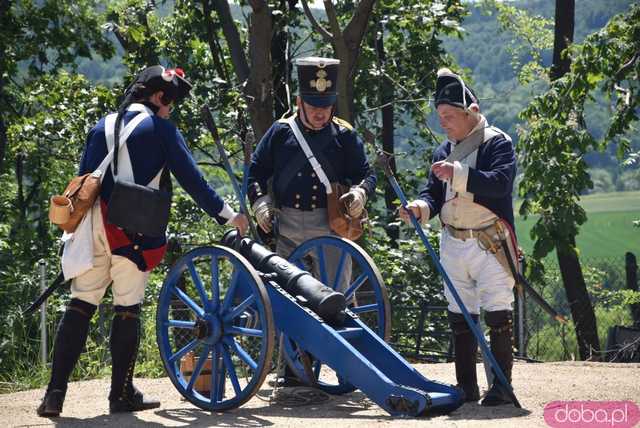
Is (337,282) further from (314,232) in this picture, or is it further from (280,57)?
(280,57)

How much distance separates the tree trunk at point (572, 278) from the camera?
12.2 metres

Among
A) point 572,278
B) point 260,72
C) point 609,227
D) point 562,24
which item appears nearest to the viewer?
point 260,72

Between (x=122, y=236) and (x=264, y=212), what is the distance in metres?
0.92

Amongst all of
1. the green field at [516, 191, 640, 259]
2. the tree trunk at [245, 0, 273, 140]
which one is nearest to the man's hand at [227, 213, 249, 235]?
the tree trunk at [245, 0, 273, 140]

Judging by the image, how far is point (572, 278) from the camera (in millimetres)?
12922

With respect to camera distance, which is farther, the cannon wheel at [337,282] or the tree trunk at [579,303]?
the tree trunk at [579,303]

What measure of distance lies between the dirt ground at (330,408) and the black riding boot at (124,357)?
0.09 m

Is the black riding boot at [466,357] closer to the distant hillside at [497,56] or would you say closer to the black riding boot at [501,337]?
the black riding boot at [501,337]

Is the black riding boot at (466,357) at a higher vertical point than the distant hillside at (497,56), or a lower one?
lower

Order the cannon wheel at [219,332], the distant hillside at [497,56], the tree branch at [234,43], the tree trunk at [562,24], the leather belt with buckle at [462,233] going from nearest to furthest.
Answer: the cannon wheel at [219,332] < the leather belt with buckle at [462,233] < the tree branch at [234,43] < the tree trunk at [562,24] < the distant hillside at [497,56]

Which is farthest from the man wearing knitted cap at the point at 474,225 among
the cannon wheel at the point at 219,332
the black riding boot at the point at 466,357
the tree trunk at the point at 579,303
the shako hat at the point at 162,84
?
the tree trunk at the point at 579,303

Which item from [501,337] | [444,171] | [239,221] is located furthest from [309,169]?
[501,337]

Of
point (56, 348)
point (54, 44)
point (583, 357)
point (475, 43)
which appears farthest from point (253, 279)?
point (475, 43)

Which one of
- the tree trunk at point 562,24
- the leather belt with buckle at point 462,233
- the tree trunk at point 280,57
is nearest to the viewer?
the leather belt with buckle at point 462,233
